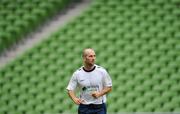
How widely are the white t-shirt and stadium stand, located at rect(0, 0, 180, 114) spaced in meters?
4.29

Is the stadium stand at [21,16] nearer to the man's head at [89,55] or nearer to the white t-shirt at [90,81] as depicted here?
the white t-shirt at [90,81]

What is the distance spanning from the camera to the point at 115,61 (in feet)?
30.7

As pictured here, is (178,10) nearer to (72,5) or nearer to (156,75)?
(156,75)

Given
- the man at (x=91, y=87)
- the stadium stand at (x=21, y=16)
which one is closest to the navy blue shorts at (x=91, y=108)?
the man at (x=91, y=87)

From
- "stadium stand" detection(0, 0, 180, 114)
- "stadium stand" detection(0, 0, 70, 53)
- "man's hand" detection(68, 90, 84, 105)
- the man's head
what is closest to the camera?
the man's head

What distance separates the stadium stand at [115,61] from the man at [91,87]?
425 cm

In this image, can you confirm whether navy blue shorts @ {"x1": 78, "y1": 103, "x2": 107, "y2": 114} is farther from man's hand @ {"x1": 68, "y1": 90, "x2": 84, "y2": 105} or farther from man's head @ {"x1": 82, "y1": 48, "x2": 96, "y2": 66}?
man's head @ {"x1": 82, "y1": 48, "x2": 96, "y2": 66}

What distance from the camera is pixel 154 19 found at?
1013 centimetres

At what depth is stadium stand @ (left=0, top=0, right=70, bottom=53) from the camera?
10.2 meters

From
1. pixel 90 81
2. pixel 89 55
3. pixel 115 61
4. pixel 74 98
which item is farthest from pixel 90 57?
pixel 115 61

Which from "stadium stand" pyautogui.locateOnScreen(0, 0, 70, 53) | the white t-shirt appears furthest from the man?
"stadium stand" pyautogui.locateOnScreen(0, 0, 70, 53)

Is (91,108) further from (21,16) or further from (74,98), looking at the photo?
(21,16)

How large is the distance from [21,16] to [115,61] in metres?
2.42

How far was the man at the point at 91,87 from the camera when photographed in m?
4.27
